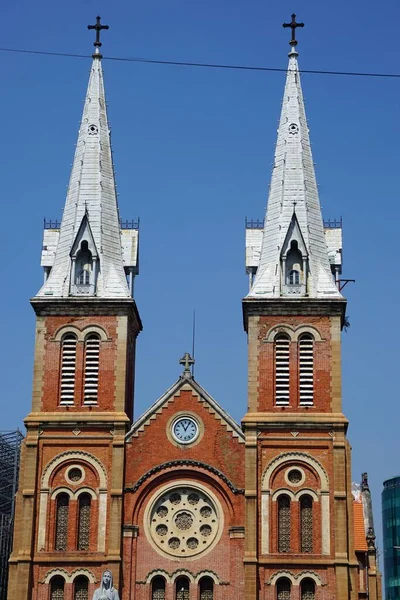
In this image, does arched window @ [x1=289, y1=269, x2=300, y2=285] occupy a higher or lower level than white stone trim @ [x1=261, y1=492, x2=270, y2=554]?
higher

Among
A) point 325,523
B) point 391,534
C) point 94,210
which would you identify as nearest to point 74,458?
point 325,523

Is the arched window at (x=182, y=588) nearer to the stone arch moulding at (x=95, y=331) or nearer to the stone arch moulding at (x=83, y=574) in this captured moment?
the stone arch moulding at (x=83, y=574)

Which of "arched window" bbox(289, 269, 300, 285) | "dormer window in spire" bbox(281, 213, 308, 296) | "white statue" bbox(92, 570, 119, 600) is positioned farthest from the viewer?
"arched window" bbox(289, 269, 300, 285)

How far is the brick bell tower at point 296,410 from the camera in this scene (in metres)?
48.1

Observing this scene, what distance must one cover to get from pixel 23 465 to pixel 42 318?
21.1 ft

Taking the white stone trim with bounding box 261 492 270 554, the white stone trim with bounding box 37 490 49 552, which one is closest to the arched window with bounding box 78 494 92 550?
the white stone trim with bounding box 37 490 49 552

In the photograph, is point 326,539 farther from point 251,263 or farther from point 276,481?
point 251,263

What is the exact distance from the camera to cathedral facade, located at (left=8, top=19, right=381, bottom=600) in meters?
48.4

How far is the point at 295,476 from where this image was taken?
4969cm

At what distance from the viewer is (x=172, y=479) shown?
50219 mm

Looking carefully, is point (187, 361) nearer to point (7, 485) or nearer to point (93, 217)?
point (93, 217)

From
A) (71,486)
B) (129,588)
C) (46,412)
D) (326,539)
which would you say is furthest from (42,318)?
(326,539)

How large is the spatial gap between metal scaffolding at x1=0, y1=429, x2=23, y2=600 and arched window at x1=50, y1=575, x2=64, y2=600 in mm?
22682

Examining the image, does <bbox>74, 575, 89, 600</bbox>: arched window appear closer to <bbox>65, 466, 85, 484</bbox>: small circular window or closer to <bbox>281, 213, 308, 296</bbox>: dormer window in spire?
<bbox>65, 466, 85, 484</bbox>: small circular window
